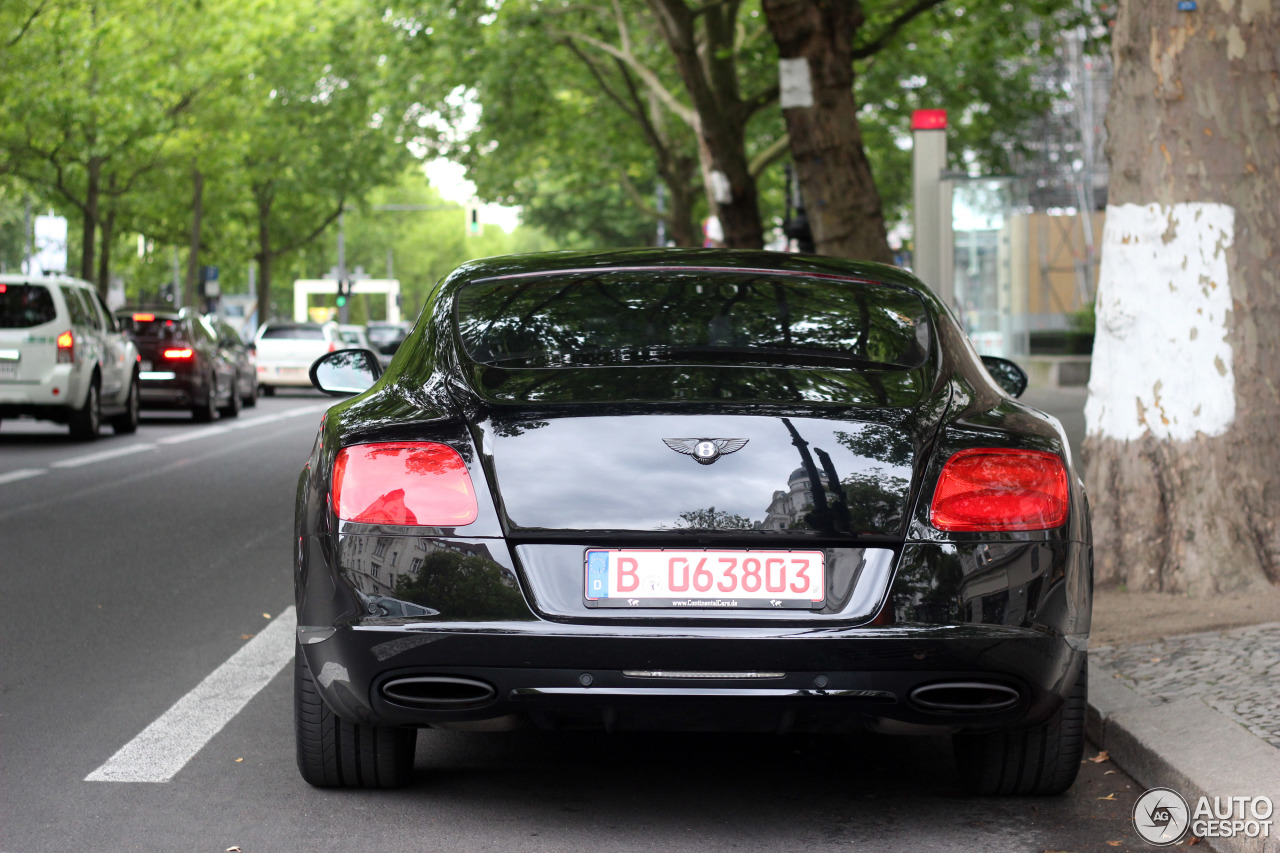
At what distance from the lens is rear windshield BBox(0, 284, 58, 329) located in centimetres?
1845

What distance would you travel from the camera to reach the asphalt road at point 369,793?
4.25 m

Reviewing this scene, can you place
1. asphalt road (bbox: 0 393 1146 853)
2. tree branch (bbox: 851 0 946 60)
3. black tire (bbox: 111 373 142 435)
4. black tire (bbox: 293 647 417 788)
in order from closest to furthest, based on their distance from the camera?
asphalt road (bbox: 0 393 1146 853) → black tire (bbox: 293 647 417 788) → black tire (bbox: 111 373 142 435) → tree branch (bbox: 851 0 946 60)

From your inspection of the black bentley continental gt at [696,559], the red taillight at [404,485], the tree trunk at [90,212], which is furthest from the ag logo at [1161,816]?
the tree trunk at [90,212]

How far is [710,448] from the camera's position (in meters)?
3.97

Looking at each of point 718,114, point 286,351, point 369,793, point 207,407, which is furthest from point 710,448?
point 286,351

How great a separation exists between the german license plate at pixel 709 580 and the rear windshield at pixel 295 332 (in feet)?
108

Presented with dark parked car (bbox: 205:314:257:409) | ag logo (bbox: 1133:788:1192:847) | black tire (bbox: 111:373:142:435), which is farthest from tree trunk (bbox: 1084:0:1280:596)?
dark parked car (bbox: 205:314:257:409)

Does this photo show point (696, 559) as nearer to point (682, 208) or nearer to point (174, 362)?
point (174, 362)

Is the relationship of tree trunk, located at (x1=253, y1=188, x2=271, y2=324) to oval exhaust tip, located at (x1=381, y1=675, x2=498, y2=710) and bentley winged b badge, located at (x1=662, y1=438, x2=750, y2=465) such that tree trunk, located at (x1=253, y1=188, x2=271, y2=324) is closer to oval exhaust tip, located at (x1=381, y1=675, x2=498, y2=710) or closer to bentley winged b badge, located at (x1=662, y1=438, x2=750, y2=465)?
oval exhaust tip, located at (x1=381, y1=675, x2=498, y2=710)

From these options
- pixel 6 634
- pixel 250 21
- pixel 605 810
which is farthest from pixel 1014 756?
pixel 250 21

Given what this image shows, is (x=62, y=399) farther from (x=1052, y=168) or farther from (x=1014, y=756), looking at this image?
(x=1052, y=168)

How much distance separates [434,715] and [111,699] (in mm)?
2116

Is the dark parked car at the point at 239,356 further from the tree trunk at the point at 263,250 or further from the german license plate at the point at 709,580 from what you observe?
the tree trunk at the point at 263,250

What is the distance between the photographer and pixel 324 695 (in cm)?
421
